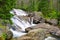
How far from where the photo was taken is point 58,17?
46906mm

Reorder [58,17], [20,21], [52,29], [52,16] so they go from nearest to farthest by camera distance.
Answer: [52,29], [20,21], [58,17], [52,16]

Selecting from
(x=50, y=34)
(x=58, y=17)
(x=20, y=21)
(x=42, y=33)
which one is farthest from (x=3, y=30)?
(x=58, y=17)

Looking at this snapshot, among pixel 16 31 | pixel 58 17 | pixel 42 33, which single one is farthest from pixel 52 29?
pixel 58 17

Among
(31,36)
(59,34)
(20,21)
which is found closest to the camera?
(31,36)

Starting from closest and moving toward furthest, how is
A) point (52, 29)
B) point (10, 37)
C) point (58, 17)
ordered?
point (10, 37), point (52, 29), point (58, 17)

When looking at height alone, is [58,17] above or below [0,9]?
below

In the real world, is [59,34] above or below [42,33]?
below

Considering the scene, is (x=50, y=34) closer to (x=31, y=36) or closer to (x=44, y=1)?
(x=31, y=36)

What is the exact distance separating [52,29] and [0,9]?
11812 millimetres

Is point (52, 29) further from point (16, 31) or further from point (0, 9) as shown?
point (0, 9)

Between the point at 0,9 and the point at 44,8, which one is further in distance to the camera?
the point at 44,8

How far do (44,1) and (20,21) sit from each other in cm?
1934

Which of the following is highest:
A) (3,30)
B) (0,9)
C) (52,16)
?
(0,9)

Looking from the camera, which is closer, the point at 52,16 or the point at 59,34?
the point at 59,34
